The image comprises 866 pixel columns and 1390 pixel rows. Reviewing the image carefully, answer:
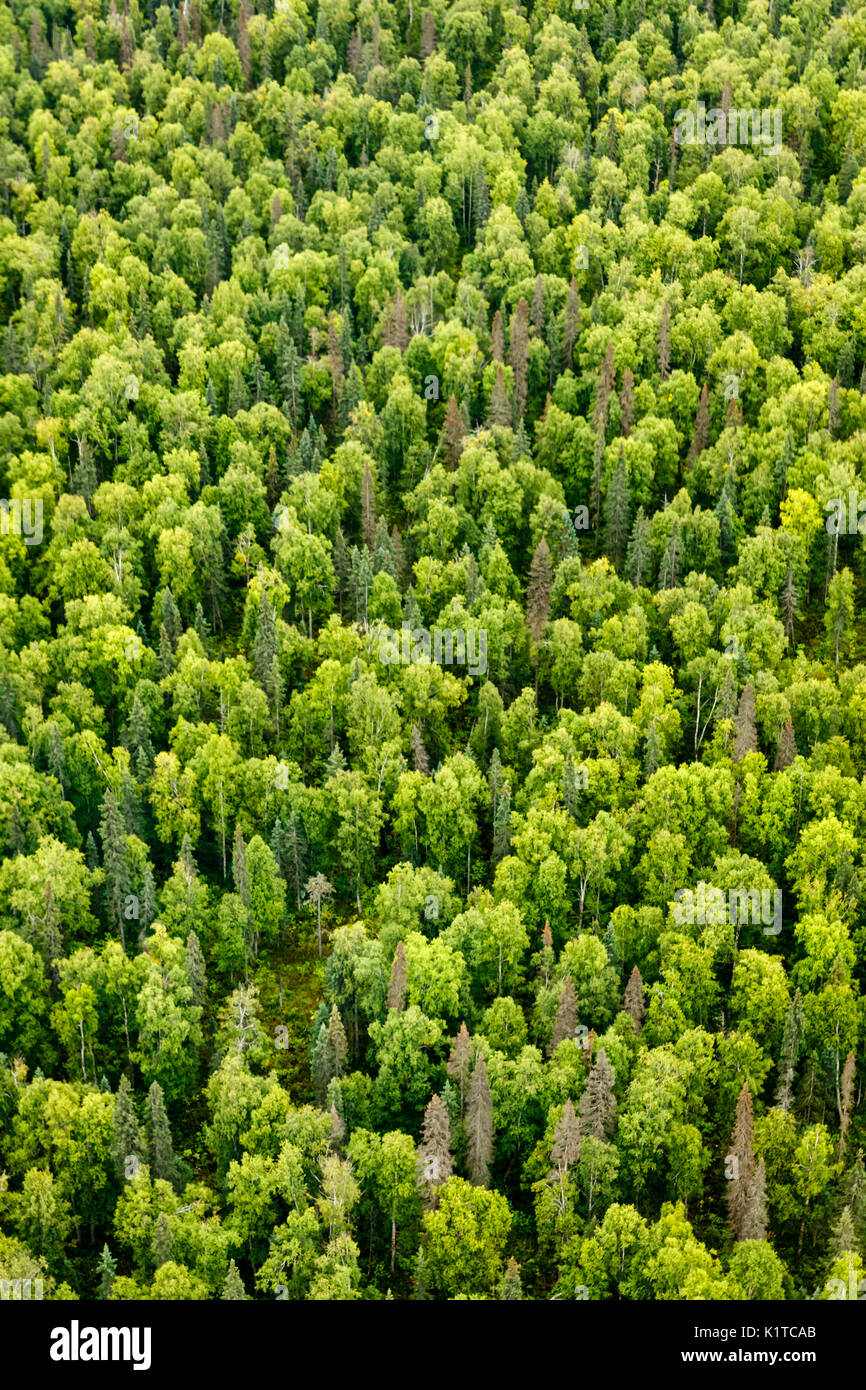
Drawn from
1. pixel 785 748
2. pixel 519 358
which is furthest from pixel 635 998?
pixel 519 358

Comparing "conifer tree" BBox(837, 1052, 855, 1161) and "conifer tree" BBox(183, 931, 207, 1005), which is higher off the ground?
"conifer tree" BBox(183, 931, 207, 1005)

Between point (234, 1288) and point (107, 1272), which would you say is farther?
point (107, 1272)

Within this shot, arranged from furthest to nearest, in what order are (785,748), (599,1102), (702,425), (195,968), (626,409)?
(626,409)
(702,425)
(785,748)
(195,968)
(599,1102)

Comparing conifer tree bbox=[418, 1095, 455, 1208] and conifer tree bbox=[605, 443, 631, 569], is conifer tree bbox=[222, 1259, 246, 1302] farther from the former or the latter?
conifer tree bbox=[605, 443, 631, 569]

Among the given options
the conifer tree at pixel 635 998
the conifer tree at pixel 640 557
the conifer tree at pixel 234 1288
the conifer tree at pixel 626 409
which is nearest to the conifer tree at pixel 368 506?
the conifer tree at pixel 640 557

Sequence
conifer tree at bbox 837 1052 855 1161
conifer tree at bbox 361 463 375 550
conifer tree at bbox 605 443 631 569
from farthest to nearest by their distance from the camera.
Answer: conifer tree at bbox 361 463 375 550
conifer tree at bbox 605 443 631 569
conifer tree at bbox 837 1052 855 1161

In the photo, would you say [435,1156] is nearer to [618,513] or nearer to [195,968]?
[195,968]

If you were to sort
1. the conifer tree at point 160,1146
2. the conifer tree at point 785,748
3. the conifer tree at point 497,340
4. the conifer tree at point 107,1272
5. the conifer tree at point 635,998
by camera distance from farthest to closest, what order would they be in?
the conifer tree at point 497,340 → the conifer tree at point 785,748 → the conifer tree at point 635,998 → the conifer tree at point 160,1146 → the conifer tree at point 107,1272

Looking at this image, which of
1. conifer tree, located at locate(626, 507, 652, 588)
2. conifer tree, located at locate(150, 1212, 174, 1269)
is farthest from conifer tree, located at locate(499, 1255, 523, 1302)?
conifer tree, located at locate(626, 507, 652, 588)

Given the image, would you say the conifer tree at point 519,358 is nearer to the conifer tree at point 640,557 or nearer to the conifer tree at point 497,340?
the conifer tree at point 497,340

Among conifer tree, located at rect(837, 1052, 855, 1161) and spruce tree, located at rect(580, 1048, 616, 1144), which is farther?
conifer tree, located at rect(837, 1052, 855, 1161)

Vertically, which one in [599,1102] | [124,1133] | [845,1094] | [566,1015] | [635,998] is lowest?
[124,1133]
